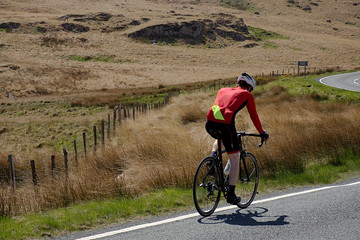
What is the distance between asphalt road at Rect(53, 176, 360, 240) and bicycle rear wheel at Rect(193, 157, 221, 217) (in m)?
0.14

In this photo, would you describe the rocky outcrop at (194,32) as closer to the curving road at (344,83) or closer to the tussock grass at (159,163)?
the curving road at (344,83)

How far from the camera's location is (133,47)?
279 feet

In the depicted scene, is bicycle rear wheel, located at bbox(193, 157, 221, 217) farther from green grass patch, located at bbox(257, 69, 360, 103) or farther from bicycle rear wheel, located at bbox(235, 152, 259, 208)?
green grass patch, located at bbox(257, 69, 360, 103)

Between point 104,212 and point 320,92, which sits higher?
point 104,212

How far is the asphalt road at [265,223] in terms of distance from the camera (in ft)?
15.4

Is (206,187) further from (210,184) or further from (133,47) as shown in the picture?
(133,47)

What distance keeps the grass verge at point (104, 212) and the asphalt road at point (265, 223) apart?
0.30m

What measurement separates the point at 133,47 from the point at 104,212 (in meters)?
82.3

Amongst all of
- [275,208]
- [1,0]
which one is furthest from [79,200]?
[1,0]

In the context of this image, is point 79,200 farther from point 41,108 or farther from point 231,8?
point 231,8

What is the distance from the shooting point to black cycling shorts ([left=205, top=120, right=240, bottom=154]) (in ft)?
17.1

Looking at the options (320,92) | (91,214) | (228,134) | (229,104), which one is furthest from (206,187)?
(320,92)

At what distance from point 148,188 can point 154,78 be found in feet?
161

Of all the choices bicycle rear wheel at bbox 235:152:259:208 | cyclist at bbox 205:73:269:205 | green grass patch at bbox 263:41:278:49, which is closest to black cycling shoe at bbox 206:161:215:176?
cyclist at bbox 205:73:269:205
